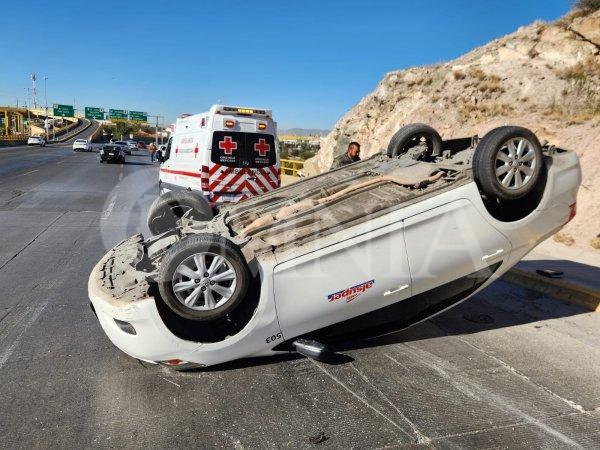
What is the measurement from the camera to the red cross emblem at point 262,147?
10.1 meters

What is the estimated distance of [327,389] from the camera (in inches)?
148

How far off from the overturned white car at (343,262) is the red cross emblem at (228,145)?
5.32 m

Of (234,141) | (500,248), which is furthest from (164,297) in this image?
(234,141)

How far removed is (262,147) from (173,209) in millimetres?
4598

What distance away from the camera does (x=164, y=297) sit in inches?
143

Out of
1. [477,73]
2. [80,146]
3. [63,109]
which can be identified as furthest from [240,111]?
[63,109]

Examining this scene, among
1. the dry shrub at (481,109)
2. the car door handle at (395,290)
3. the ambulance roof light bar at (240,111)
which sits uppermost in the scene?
the dry shrub at (481,109)

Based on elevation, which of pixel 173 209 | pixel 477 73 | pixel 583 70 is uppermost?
pixel 477 73

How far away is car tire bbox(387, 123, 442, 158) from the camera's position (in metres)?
5.72

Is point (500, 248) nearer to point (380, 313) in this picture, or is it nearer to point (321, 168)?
point (380, 313)

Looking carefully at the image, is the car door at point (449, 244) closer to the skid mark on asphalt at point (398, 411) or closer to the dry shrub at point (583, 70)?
the skid mark on asphalt at point (398, 411)

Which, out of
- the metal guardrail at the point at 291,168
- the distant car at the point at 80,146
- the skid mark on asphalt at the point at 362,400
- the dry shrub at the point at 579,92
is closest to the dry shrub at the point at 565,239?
the dry shrub at the point at 579,92

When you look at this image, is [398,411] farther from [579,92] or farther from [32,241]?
[579,92]

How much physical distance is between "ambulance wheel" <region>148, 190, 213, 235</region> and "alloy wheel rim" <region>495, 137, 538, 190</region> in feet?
11.5
